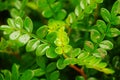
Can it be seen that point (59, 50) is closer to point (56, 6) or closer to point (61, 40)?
point (61, 40)

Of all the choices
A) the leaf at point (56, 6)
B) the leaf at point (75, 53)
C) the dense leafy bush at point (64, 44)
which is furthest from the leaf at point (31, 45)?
the leaf at point (56, 6)

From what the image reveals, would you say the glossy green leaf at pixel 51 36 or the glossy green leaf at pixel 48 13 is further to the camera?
the glossy green leaf at pixel 48 13

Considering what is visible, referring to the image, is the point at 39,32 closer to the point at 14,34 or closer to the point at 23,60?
the point at 14,34

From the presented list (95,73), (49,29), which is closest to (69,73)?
(95,73)

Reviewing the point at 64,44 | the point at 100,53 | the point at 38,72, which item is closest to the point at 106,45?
the point at 100,53

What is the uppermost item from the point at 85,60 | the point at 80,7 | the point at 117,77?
the point at 80,7

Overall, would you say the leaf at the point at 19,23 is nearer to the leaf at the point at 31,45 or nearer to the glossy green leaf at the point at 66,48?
the leaf at the point at 31,45

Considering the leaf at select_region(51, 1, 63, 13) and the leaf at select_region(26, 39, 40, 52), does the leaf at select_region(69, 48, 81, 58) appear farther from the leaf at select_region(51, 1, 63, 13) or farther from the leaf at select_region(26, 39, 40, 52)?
the leaf at select_region(51, 1, 63, 13)
